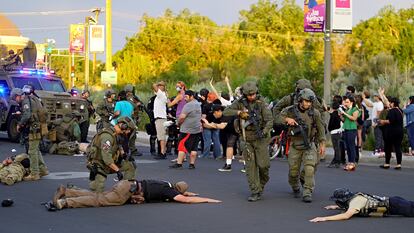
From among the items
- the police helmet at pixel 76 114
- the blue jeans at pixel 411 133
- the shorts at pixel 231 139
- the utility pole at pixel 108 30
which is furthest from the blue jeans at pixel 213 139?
the utility pole at pixel 108 30

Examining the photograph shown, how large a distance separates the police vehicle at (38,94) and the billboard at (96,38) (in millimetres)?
23427

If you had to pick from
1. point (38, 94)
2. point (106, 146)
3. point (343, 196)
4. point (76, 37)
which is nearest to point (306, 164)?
point (343, 196)

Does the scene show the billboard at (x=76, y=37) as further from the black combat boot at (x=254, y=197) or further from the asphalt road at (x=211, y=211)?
the black combat boot at (x=254, y=197)

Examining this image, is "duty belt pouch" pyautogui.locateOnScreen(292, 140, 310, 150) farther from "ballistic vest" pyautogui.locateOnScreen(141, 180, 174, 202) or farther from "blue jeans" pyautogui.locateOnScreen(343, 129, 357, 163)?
"blue jeans" pyautogui.locateOnScreen(343, 129, 357, 163)

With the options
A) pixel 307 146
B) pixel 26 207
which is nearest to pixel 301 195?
pixel 307 146

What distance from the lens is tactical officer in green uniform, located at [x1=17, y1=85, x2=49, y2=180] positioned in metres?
13.9

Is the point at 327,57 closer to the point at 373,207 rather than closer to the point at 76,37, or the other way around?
the point at 373,207

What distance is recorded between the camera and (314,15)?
23.2 metres

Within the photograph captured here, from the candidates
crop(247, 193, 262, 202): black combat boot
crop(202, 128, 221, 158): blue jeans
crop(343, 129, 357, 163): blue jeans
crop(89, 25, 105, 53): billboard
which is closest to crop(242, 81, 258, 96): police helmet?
crop(247, 193, 262, 202): black combat boot

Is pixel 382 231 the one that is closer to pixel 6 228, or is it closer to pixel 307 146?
pixel 307 146

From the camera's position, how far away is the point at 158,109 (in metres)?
18.7

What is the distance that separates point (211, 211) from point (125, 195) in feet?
4.51

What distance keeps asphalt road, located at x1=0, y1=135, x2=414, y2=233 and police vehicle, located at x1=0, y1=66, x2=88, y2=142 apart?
8440 millimetres

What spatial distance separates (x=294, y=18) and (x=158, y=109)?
44.8 m
